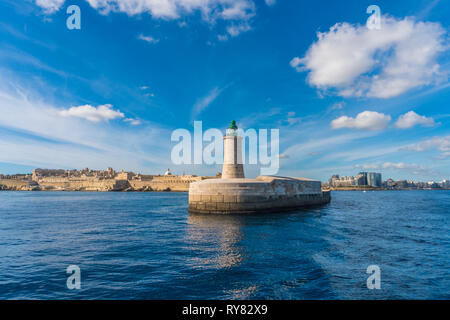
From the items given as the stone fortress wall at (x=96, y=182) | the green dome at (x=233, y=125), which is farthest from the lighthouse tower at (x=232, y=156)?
the stone fortress wall at (x=96, y=182)

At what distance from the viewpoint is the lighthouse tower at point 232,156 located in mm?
32219

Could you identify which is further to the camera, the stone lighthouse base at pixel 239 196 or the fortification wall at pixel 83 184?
the fortification wall at pixel 83 184

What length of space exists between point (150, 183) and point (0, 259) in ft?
396

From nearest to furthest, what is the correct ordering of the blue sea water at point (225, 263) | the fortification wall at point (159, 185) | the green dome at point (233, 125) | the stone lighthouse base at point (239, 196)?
the blue sea water at point (225, 263), the stone lighthouse base at point (239, 196), the green dome at point (233, 125), the fortification wall at point (159, 185)

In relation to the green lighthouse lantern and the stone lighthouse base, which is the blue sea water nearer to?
the stone lighthouse base

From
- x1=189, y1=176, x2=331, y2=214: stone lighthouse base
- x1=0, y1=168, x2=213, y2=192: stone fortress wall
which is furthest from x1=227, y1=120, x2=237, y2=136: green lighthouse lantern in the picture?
x1=0, y1=168, x2=213, y2=192: stone fortress wall

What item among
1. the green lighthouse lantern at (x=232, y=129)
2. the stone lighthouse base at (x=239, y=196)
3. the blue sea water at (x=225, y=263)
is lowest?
the blue sea water at (x=225, y=263)

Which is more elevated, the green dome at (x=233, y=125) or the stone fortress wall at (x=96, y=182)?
the green dome at (x=233, y=125)

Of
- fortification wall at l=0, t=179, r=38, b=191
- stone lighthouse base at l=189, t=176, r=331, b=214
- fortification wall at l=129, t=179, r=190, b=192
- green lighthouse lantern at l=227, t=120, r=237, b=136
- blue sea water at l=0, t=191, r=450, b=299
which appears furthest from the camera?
fortification wall at l=0, t=179, r=38, b=191

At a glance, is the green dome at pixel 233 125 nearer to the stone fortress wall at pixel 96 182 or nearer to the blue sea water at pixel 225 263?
the blue sea water at pixel 225 263

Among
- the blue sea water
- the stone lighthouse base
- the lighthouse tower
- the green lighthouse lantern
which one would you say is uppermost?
the green lighthouse lantern

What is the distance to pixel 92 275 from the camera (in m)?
8.94

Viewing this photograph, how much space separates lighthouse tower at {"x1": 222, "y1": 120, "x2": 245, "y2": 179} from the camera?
32219mm
